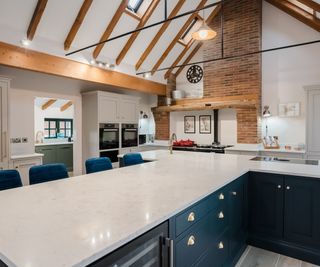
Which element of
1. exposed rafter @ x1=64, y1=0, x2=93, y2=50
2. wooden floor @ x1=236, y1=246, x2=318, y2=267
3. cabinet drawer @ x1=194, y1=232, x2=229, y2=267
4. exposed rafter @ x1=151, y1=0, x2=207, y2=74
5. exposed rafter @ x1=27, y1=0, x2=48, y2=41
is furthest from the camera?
exposed rafter @ x1=151, y1=0, x2=207, y2=74

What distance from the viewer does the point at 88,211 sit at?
53.8 inches

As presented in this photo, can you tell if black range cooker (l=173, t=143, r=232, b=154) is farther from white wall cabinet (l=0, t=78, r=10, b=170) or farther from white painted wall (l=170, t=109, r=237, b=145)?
white wall cabinet (l=0, t=78, r=10, b=170)

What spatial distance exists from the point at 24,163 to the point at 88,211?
3794mm

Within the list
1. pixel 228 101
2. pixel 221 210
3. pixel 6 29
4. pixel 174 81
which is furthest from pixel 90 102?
pixel 221 210

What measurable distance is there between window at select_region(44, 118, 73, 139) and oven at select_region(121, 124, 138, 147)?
3800 mm

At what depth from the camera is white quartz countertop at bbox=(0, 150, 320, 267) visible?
36.4 inches

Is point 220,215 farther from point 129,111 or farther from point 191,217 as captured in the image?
point 129,111

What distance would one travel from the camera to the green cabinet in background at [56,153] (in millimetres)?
6524

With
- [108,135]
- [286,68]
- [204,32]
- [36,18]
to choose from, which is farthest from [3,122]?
[286,68]

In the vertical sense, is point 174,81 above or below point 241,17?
below

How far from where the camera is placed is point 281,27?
5980mm

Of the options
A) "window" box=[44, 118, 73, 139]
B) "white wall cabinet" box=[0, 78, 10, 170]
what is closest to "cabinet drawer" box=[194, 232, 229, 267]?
"white wall cabinet" box=[0, 78, 10, 170]

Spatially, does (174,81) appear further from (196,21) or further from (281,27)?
(281,27)

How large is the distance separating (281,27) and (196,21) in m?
2.20
